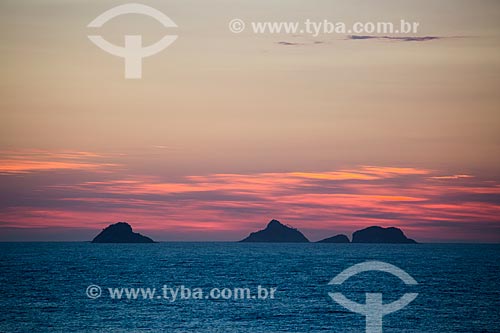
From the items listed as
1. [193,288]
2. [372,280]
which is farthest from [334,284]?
[193,288]

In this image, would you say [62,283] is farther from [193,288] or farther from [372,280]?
[372,280]

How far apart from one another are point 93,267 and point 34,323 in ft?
272

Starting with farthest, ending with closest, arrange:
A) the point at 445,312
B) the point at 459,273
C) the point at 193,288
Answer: the point at 459,273 < the point at 193,288 < the point at 445,312

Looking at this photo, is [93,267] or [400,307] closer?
[400,307]

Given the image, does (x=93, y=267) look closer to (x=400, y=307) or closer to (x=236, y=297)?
(x=236, y=297)

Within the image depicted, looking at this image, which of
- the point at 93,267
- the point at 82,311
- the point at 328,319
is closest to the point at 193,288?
the point at 82,311

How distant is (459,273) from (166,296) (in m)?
63.7

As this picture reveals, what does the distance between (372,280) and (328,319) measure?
49.0 metres

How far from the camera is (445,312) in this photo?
7225cm

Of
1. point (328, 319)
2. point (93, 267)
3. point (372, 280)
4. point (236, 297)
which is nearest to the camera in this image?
point (328, 319)

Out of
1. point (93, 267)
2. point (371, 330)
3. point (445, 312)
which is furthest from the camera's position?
point (93, 267)

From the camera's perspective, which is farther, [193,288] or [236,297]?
[193,288]

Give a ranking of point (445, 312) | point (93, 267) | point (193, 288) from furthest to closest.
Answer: point (93, 267)
point (193, 288)
point (445, 312)

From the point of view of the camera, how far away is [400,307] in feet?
247
